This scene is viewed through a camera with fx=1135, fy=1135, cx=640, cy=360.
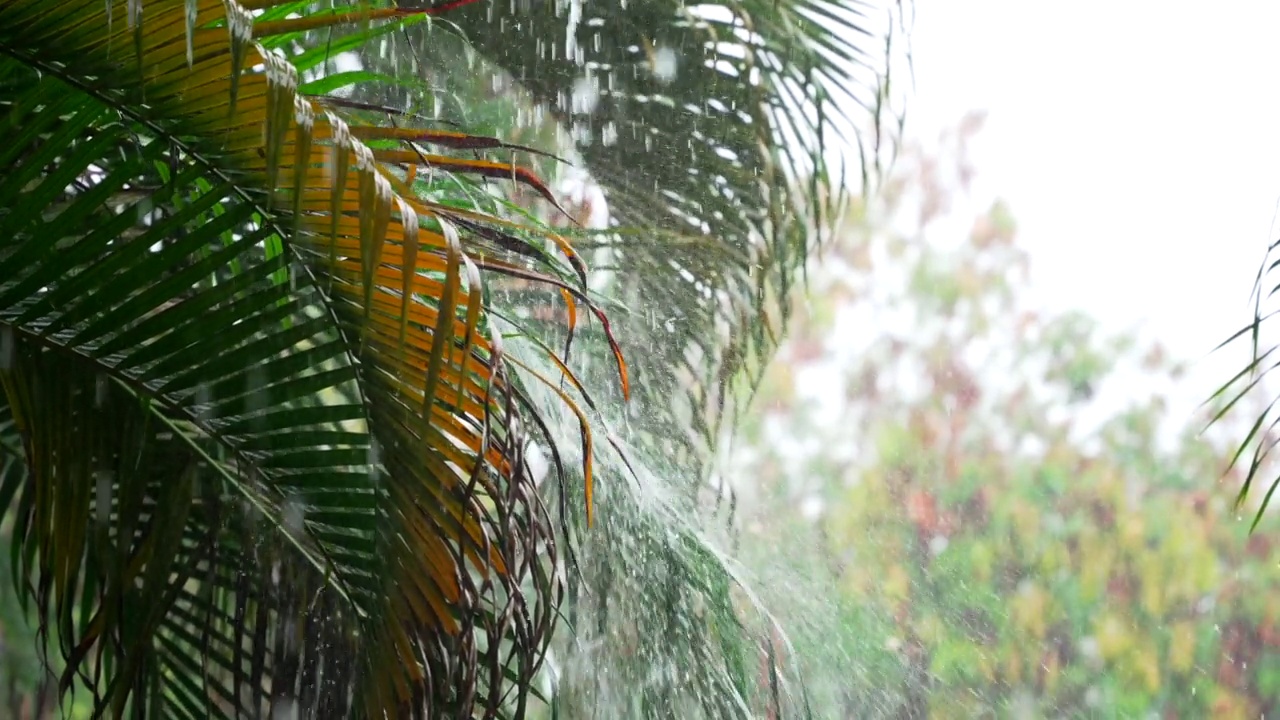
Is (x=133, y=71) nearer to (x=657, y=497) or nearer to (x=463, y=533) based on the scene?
(x=463, y=533)

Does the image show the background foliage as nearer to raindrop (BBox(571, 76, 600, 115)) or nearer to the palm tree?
raindrop (BBox(571, 76, 600, 115))

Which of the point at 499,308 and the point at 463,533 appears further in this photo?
the point at 499,308

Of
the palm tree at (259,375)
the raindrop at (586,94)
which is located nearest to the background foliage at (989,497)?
the raindrop at (586,94)

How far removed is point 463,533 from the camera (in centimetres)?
55

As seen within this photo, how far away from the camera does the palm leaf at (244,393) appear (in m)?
0.54

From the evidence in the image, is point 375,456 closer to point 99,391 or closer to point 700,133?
point 99,391

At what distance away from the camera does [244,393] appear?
0.63m

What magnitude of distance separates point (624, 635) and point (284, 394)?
30.0 inches

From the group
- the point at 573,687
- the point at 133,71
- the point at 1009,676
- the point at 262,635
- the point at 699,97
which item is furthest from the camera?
the point at 1009,676

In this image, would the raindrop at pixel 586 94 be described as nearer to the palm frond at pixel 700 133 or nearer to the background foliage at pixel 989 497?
the palm frond at pixel 700 133

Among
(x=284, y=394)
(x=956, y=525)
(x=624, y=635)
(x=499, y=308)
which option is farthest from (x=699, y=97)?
(x=956, y=525)

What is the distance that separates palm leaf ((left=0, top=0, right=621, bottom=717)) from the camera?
A: 1.78 ft

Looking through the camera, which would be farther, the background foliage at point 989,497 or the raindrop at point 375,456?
the background foliage at point 989,497

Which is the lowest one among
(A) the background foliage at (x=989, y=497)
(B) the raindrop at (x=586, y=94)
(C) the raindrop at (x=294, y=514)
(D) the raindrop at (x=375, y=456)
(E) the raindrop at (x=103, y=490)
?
(A) the background foliage at (x=989, y=497)
